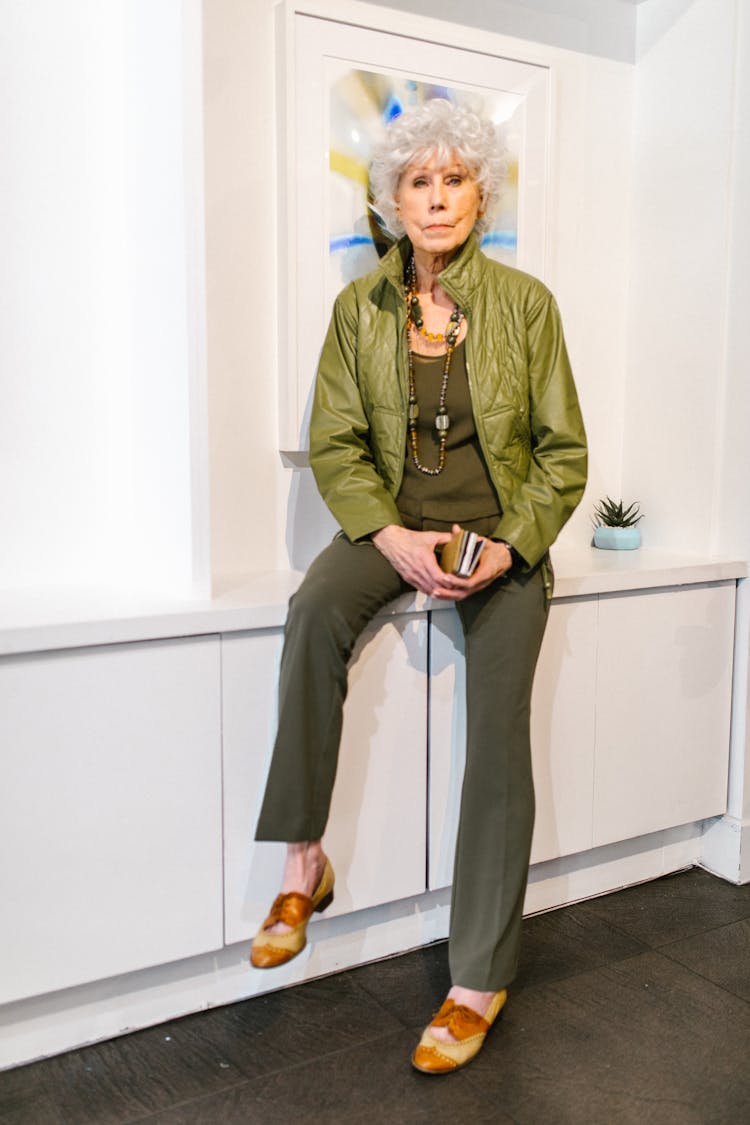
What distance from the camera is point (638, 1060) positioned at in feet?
7.11

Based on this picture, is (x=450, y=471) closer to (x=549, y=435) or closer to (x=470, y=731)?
(x=549, y=435)

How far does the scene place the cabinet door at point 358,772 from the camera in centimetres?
227

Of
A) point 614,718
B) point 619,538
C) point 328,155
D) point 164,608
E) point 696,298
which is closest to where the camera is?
point 164,608

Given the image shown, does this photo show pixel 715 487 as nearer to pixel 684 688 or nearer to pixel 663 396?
pixel 663 396

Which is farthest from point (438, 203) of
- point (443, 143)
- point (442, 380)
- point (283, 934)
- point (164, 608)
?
point (283, 934)

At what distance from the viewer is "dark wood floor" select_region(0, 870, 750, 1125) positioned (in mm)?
2008

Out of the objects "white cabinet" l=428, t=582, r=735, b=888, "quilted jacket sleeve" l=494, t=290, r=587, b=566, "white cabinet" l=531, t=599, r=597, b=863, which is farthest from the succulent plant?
"quilted jacket sleeve" l=494, t=290, r=587, b=566

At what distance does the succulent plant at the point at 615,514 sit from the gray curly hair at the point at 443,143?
4.00 ft

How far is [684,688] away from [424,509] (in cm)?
108

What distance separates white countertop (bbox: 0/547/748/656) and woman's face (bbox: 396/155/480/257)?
79 cm

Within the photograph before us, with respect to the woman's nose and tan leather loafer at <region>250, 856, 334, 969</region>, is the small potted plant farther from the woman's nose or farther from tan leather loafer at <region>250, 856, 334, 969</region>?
tan leather loafer at <region>250, 856, 334, 969</region>

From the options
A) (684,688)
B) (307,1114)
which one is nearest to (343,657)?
(307,1114)

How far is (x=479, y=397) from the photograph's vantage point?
7.64 feet

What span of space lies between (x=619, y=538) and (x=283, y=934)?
165 centimetres
